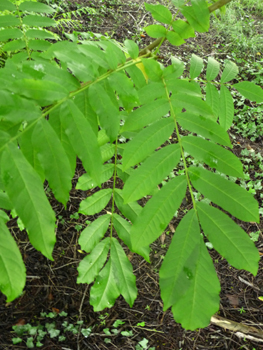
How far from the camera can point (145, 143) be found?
3.27 ft

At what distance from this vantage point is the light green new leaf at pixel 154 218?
2.74ft

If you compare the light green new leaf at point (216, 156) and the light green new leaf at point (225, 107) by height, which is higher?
the light green new leaf at point (225, 107)

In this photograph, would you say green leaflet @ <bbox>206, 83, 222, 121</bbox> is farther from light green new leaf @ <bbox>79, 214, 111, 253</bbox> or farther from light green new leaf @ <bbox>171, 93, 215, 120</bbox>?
light green new leaf @ <bbox>79, 214, 111, 253</bbox>

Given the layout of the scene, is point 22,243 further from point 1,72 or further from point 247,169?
point 247,169

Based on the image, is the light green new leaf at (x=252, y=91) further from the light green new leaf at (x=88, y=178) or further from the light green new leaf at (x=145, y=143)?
the light green new leaf at (x=88, y=178)

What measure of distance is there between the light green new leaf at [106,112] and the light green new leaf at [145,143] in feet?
0.29

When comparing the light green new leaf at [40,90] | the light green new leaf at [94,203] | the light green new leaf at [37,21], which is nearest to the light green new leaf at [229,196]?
the light green new leaf at [40,90]

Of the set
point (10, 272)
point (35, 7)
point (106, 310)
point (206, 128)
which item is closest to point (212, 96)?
point (206, 128)

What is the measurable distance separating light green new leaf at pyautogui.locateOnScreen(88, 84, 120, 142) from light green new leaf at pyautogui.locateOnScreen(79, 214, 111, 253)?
58 centimetres

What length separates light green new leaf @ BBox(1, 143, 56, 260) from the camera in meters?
0.77

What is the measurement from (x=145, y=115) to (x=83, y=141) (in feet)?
0.91

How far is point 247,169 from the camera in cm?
363

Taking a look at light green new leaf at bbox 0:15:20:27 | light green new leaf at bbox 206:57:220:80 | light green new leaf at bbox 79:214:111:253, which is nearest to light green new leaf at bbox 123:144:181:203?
light green new leaf at bbox 79:214:111:253

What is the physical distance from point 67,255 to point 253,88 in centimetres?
203
